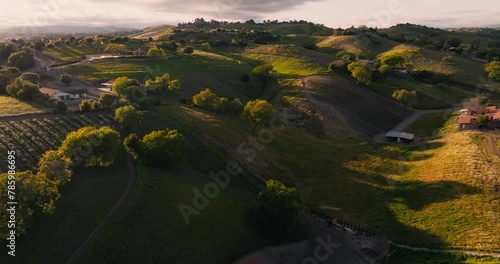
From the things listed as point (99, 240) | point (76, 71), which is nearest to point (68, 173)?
point (99, 240)

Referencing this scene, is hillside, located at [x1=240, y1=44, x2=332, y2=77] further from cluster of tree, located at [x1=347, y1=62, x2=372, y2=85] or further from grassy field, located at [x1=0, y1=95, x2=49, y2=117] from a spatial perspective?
grassy field, located at [x1=0, y1=95, x2=49, y2=117]

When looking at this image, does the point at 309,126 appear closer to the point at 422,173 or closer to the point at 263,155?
the point at 263,155

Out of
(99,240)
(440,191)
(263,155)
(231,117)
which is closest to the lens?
(99,240)

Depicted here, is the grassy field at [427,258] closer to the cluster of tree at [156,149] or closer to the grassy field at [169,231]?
the grassy field at [169,231]

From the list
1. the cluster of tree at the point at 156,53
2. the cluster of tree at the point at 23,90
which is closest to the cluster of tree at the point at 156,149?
the cluster of tree at the point at 23,90

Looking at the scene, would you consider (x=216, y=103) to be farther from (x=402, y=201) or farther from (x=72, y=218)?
(x=72, y=218)

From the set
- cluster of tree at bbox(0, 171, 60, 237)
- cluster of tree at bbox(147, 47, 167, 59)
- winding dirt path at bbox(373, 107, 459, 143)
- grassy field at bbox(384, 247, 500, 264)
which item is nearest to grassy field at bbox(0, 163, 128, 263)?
cluster of tree at bbox(0, 171, 60, 237)

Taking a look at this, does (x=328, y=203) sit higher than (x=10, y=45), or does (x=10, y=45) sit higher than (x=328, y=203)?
(x=10, y=45)
